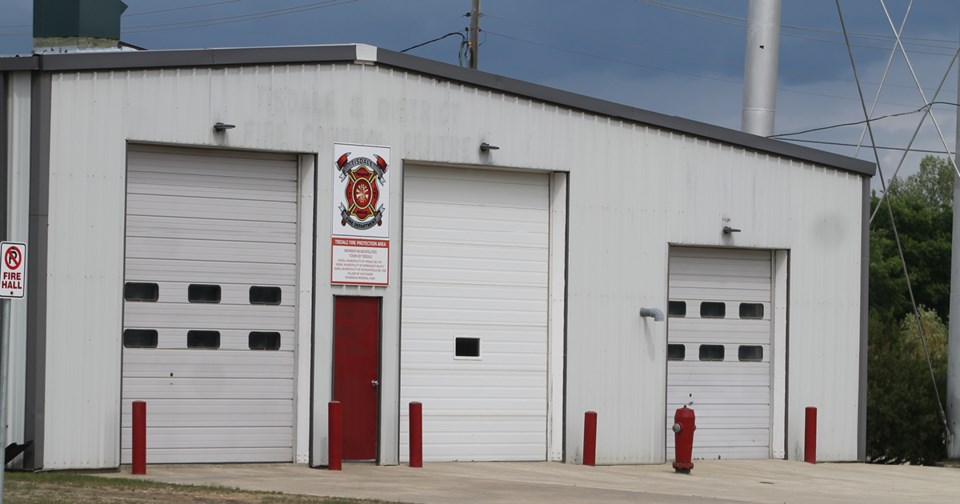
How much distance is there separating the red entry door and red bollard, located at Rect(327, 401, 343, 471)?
664 millimetres

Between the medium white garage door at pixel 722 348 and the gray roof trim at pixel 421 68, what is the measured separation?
1866 millimetres

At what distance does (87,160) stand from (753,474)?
10.4 m

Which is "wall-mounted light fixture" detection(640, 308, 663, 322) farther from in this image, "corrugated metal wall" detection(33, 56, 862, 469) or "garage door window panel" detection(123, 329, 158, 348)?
"garage door window panel" detection(123, 329, 158, 348)

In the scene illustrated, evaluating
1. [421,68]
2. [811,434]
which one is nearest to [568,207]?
[421,68]

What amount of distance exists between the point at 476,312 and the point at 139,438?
556 cm

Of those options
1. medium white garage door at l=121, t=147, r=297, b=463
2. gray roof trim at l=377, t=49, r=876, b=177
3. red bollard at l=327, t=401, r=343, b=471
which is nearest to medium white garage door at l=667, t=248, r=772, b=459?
gray roof trim at l=377, t=49, r=876, b=177

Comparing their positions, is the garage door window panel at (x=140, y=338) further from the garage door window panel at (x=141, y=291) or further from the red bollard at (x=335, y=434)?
the red bollard at (x=335, y=434)

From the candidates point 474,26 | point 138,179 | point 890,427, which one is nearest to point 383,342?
point 138,179

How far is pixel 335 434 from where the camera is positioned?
61.7 feet

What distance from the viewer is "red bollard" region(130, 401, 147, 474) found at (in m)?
17.5

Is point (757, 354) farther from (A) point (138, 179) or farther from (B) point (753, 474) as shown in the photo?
(A) point (138, 179)

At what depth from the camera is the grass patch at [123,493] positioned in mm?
14117

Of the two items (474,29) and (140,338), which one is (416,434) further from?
(474,29)

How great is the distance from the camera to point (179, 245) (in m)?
18.9
